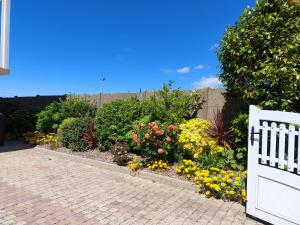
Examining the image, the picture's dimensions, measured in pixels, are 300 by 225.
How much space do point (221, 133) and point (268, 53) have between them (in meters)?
2.20

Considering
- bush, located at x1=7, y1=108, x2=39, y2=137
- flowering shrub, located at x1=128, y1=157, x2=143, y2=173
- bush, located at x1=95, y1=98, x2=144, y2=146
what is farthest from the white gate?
bush, located at x1=7, y1=108, x2=39, y2=137

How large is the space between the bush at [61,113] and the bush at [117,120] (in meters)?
1.91

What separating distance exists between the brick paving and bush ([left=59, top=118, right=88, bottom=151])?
6.86 ft

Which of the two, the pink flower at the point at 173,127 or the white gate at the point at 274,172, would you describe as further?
the pink flower at the point at 173,127

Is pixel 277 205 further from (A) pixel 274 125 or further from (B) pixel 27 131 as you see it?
(B) pixel 27 131

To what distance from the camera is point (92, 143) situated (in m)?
8.90

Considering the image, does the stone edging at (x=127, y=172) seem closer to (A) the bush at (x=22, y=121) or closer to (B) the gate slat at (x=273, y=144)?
(B) the gate slat at (x=273, y=144)

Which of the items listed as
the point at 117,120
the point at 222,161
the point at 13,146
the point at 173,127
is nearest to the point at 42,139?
the point at 13,146

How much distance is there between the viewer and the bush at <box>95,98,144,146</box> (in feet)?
26.6

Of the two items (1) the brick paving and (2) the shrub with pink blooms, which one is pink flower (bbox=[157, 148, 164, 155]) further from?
(1) the brick paving

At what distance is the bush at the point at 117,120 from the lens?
8.10 meters

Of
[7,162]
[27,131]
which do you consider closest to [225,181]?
[7,162]

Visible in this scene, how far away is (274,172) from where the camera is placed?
3932 millimetres

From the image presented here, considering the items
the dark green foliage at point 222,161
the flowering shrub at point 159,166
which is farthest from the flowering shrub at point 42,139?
the dark green foliage at point 222,161
